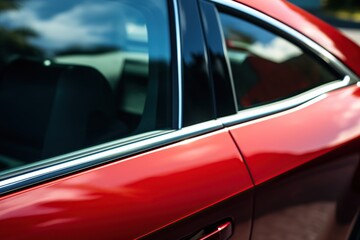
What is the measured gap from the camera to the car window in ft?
5.41

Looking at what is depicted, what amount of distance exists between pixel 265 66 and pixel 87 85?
0.71m

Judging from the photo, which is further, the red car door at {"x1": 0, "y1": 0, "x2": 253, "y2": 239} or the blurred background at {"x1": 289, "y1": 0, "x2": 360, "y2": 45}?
the blurred background at {"x1": 289, "y1": 0, "x2": 360, "y2": 45}

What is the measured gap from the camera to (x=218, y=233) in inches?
58.7

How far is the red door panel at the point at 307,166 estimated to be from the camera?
167cm

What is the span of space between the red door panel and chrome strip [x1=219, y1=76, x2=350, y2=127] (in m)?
0.02

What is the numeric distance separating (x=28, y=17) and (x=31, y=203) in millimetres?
1499

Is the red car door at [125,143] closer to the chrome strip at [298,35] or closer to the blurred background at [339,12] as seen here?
the chrome strip at [298,35]

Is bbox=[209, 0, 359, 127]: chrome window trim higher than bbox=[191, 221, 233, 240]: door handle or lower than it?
higher

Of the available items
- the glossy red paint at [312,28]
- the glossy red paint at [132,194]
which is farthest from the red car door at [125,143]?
the glossy red paint at [312,28]

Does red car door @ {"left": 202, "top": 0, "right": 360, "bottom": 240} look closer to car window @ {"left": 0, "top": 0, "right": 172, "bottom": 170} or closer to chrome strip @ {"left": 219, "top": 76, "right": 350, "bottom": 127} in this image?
chrome strip @ {"left": 219, "top": 76, "right": 350, "bottom": 127}

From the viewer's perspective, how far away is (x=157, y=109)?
64.5 inches

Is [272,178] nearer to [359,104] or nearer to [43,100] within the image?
[359,104]

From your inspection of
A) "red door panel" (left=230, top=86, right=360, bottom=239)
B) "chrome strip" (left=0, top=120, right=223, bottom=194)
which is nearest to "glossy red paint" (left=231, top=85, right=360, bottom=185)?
"red door panel" (left=230, top=86, right=360, bottom=239)

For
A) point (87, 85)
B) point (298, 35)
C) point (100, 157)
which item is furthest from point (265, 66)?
point (100, 157)
